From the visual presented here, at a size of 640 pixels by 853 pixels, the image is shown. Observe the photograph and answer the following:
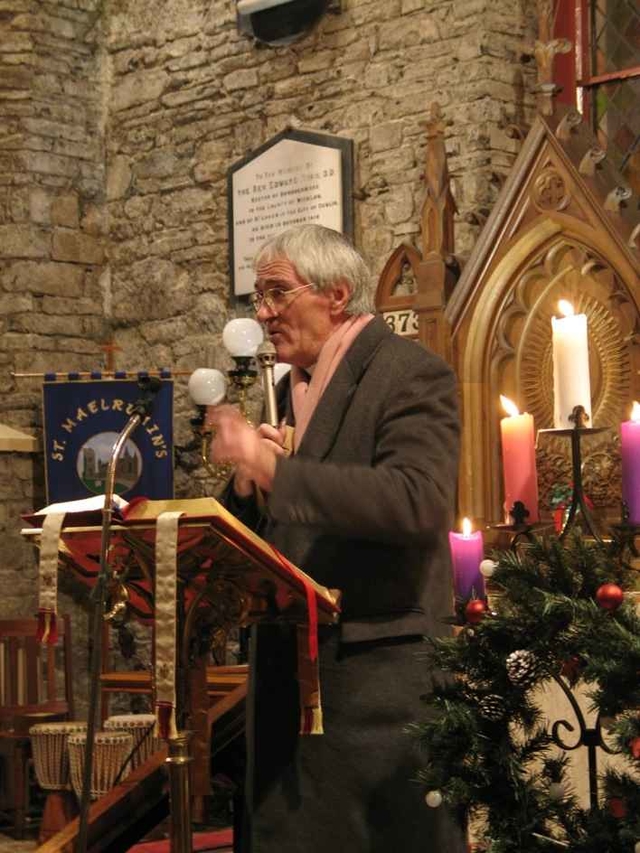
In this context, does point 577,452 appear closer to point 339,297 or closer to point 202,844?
point 339,297

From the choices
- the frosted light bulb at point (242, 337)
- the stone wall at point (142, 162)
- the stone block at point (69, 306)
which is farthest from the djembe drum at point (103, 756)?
the stone block at point (69, 306)

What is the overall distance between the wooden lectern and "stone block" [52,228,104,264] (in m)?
4.99

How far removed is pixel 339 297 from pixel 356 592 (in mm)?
510

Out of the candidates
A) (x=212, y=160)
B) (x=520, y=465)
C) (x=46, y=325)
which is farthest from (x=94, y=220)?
(x=520, y=465)

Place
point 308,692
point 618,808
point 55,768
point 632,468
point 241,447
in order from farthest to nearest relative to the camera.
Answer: point 55,768
point 632,468
point 308,692
point 241,447
point 618,808

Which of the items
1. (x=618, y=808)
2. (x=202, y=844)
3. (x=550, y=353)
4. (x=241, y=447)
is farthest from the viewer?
(x=202, y=844)

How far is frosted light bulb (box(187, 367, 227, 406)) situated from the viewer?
6031mm

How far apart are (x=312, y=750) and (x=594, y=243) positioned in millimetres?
2694

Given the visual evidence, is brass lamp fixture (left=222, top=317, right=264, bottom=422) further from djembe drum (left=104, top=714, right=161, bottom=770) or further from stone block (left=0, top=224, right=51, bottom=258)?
stone block (left=0, top=224, right=51, bottom=258)

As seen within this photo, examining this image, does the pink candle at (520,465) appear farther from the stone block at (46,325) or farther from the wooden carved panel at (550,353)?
the stone block at (46,325)

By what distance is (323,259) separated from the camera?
7.80ft

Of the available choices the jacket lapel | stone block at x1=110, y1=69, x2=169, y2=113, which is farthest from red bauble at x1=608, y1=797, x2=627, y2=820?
stone block at x1=110, y1=69, x2=169, y2=113

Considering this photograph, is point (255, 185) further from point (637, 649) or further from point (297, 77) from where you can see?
point (637, 649)

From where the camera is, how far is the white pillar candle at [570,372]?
9.07 ft
